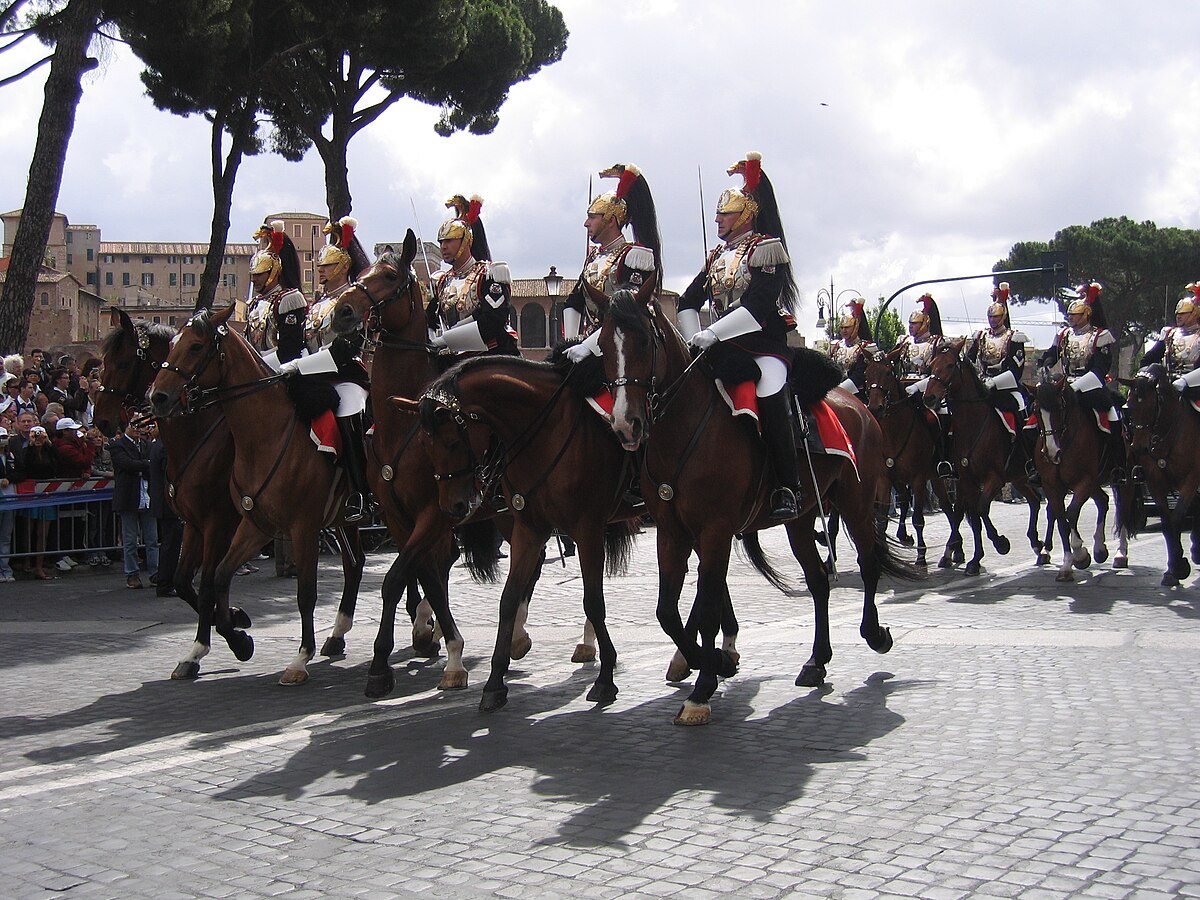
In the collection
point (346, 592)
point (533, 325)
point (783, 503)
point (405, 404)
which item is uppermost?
point (533, 325)

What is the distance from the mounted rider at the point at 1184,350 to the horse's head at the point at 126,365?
10.7 metres

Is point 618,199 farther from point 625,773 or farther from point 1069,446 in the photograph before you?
point 1069,446

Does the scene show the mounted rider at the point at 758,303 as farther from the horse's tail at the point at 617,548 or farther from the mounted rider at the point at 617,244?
the horse's tail at the point at 617,548

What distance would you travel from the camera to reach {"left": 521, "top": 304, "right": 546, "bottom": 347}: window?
88.1m

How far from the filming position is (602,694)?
8.46m

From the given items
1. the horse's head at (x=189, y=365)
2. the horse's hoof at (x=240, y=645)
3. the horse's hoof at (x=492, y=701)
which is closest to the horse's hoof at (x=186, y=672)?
the horse's hoof at (x=240, y=645)

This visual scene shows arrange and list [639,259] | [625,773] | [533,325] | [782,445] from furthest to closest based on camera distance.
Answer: [533,325] < [639,259] < [782,445] < [625,773]

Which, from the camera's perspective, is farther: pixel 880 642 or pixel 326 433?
pixel 326 433

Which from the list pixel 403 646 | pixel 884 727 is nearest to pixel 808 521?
pixel 884 727

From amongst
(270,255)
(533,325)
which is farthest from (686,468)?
(533,325)

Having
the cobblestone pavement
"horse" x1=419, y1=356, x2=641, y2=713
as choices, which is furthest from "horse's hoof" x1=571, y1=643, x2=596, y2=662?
"horse" x1=419, y1=356, x2=641, y2=713

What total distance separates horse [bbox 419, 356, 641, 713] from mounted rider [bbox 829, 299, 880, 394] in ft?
29.9

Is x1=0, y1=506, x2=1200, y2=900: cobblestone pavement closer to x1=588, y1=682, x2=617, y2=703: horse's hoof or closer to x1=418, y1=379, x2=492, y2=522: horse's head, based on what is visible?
x1=588, y1=682, x2=617, y2=703: horse's hoof

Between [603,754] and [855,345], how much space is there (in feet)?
38.4
